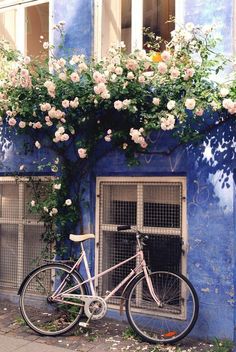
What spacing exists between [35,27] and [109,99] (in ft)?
7.70

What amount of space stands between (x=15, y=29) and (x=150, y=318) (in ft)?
16.0

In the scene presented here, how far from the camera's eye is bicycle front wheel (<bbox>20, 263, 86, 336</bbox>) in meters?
5.47

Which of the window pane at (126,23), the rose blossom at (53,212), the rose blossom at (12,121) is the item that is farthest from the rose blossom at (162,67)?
the rose blossom at (53,212)

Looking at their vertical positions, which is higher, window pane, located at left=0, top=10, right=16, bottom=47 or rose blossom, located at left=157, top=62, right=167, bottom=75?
window pane, located at left=0, top=10, right=16, bottom=47

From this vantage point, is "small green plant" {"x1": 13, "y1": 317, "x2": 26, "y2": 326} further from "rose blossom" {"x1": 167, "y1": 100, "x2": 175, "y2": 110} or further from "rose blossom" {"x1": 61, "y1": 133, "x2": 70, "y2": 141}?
"rose blossom" {"x1": 167, "y1": 100, "x2": 175, "y2": 110}

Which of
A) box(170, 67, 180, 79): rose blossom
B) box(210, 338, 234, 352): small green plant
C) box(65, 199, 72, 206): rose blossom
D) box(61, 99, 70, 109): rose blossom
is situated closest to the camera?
box(210, 338, 234, 352): small green plant

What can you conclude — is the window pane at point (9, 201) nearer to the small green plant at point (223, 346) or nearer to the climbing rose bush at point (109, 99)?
the climbing rose bush at point (109, 99)

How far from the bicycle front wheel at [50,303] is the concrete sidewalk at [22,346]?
254mm

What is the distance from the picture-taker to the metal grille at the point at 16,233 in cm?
671

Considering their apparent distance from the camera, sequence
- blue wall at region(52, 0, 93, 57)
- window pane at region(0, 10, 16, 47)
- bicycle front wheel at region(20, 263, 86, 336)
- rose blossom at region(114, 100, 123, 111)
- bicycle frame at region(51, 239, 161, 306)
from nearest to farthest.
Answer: bicycle frame at region(51, 239, 161, 306), rose blossom at region(114, 100, 123, 111), bicycle front wheel at region(20, 263, 86, 336), blue wall at region(52, 0, 93, 57), window pane at region(0, 10, 16, 47)

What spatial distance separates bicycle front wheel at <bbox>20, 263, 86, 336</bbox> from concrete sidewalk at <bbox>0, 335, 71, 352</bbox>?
0.83ft

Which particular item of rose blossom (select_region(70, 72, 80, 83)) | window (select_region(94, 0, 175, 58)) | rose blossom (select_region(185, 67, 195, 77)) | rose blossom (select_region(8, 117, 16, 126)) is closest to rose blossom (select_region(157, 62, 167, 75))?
rose blossom (select_region(185, 67, 195, 77))

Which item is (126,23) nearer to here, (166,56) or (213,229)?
(166,56)

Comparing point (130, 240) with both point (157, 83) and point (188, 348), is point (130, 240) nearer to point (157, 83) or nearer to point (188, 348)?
point (188, 348)
